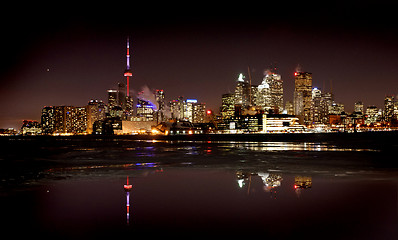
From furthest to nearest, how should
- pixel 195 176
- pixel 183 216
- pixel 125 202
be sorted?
pixel 195 176 < pixel 125 202 < pixel 183 216

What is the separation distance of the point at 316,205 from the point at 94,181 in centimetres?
939

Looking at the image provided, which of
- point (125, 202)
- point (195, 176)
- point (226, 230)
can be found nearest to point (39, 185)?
point (125, 202)

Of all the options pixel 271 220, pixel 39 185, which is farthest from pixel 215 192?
pixel 39 185

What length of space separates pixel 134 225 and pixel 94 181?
7.72 m

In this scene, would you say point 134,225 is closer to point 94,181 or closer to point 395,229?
point 395,229

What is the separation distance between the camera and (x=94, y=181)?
48.3 feet

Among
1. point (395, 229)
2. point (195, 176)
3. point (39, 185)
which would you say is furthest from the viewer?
point (195, 176)

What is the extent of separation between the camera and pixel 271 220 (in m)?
8.01

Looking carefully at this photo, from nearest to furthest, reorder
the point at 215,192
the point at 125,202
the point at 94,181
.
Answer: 1. the point at 125,202
2. the point at 215,192
3. the point at 94,181

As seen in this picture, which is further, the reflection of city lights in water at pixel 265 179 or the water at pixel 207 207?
the reflection of city lights in water at pixel 265 179

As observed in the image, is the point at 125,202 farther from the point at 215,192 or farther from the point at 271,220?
the point at 271,220

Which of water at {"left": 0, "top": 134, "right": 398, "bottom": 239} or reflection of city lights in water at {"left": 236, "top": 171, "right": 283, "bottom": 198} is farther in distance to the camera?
reflection of city lights in water at {"left": 236, "top": 171, "right": 283, "bottom": 198}

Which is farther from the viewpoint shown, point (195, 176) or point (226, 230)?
point (195, 176)

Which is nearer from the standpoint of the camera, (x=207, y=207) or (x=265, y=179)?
(x=207, y=207)
